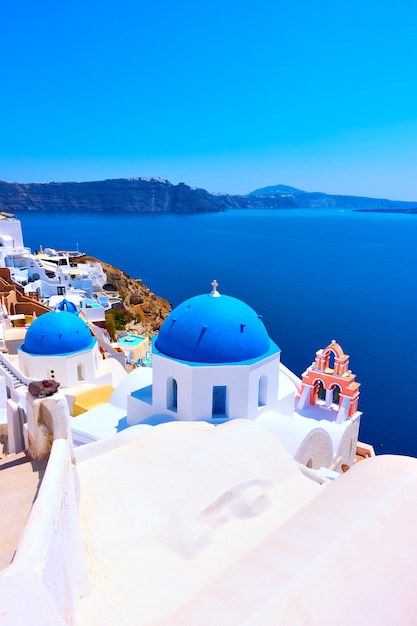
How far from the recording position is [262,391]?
11.0 m

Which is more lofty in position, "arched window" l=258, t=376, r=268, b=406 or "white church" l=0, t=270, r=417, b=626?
"white church" l=0, t=270, r=417, b=626

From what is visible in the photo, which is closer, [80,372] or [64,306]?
[80,372]

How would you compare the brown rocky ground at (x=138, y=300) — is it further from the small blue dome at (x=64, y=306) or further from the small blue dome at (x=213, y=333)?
the small blue dome at (x=213, y=333)

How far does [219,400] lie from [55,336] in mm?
6987

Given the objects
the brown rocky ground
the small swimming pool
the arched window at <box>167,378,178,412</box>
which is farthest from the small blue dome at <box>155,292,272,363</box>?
the brown rocky ground

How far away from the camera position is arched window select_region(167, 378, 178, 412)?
10.6 metres

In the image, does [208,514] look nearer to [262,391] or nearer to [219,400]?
[219,400]

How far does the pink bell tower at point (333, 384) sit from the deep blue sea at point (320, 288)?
12.7 m

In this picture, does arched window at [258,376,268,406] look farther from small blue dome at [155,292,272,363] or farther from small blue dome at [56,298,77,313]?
small blue dome at [56,298,77,313]

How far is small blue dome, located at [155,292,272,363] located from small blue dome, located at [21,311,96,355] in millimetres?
5524

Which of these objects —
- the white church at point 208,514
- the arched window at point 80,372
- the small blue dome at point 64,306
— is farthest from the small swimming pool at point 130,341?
the white church at point 208,514

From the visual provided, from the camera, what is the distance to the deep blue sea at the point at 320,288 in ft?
97.9

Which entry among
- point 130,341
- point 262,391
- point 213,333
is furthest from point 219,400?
point 130,341

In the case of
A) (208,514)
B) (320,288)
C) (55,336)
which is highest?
(208,514)
